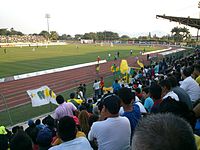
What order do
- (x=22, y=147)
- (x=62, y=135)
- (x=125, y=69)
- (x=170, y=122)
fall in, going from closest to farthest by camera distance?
(x=170, y=122), (x=62, y=135), (x=22, y=147), (x=125, y=69)

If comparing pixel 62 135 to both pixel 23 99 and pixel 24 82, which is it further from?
pixel 24 82

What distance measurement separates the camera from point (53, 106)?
12.4 m

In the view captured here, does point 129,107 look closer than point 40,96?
Yes

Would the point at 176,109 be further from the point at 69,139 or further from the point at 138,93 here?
the point at 138,93

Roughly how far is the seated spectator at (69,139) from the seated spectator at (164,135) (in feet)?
5.18

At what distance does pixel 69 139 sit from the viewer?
2719 millimetres

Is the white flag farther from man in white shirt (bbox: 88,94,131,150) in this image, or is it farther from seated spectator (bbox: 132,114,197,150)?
seated spectator (bbox: 132,114,197,150)

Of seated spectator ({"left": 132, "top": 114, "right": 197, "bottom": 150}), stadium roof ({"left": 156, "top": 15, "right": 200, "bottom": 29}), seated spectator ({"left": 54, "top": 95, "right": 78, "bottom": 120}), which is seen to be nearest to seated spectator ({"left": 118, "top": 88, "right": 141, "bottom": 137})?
seated spectator ({"left": 132, "top": 114, "right": 197, "bottom": 150})

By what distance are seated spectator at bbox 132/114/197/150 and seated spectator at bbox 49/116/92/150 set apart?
5.18 ft

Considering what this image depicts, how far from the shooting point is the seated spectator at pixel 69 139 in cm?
260

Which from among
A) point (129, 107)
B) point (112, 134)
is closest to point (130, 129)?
point (112, 134)

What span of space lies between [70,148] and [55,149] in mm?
164

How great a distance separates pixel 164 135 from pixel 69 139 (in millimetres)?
1841

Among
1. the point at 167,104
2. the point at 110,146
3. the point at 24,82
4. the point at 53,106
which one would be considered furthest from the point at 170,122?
the point at 24,82
